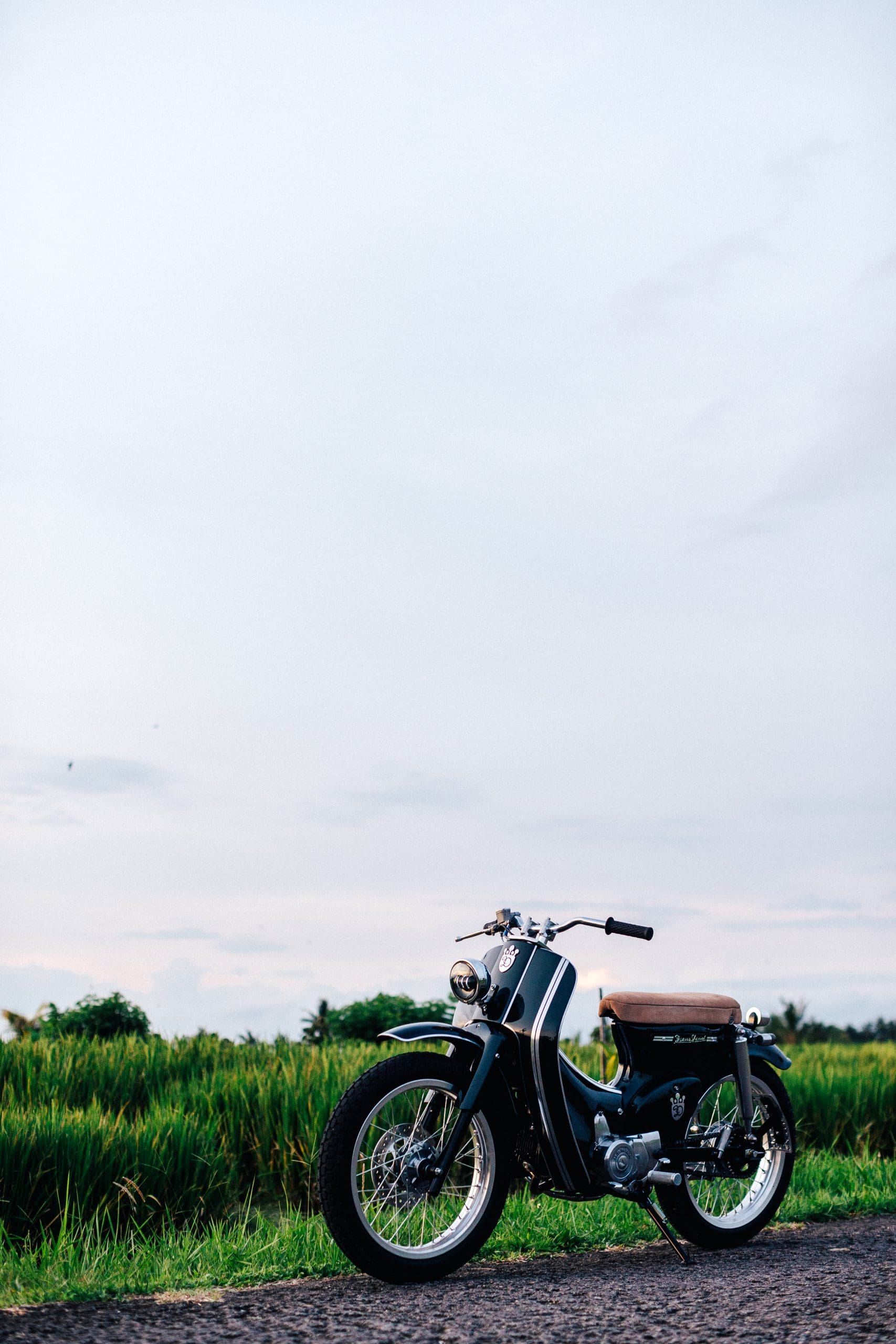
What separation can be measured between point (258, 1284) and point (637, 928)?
2.15 m

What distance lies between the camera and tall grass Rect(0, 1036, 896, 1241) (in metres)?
6.61

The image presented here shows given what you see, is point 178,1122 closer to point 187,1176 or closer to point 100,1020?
point 187,1176

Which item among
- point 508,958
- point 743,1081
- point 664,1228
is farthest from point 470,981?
point 743,1081

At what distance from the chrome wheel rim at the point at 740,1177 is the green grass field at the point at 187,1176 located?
404 mm

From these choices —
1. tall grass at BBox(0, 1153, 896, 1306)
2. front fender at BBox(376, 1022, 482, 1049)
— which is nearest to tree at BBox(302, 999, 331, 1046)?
tall grass at BBox(0, 1153, 896, 1306)

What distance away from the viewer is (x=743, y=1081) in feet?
20.3

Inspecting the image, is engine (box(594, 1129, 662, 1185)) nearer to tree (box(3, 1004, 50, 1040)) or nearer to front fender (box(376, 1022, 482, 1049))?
front fender (box(376, 1022, 482, 1049))

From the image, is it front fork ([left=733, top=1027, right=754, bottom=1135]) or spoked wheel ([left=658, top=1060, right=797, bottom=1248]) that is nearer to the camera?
spoked wheel ([left=658, top=1060, right=797, bottom=1248])

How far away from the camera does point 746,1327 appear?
434 cm

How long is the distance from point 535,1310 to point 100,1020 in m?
7.45

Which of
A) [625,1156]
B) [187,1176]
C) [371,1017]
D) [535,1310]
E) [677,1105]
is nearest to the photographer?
[535,1310]

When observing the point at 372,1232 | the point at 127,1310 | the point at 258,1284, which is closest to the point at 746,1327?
the point at 372,1232

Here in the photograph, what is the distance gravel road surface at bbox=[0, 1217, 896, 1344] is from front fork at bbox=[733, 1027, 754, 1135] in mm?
759

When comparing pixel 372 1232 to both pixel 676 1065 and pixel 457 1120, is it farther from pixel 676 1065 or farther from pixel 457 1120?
pixel 676 1065
